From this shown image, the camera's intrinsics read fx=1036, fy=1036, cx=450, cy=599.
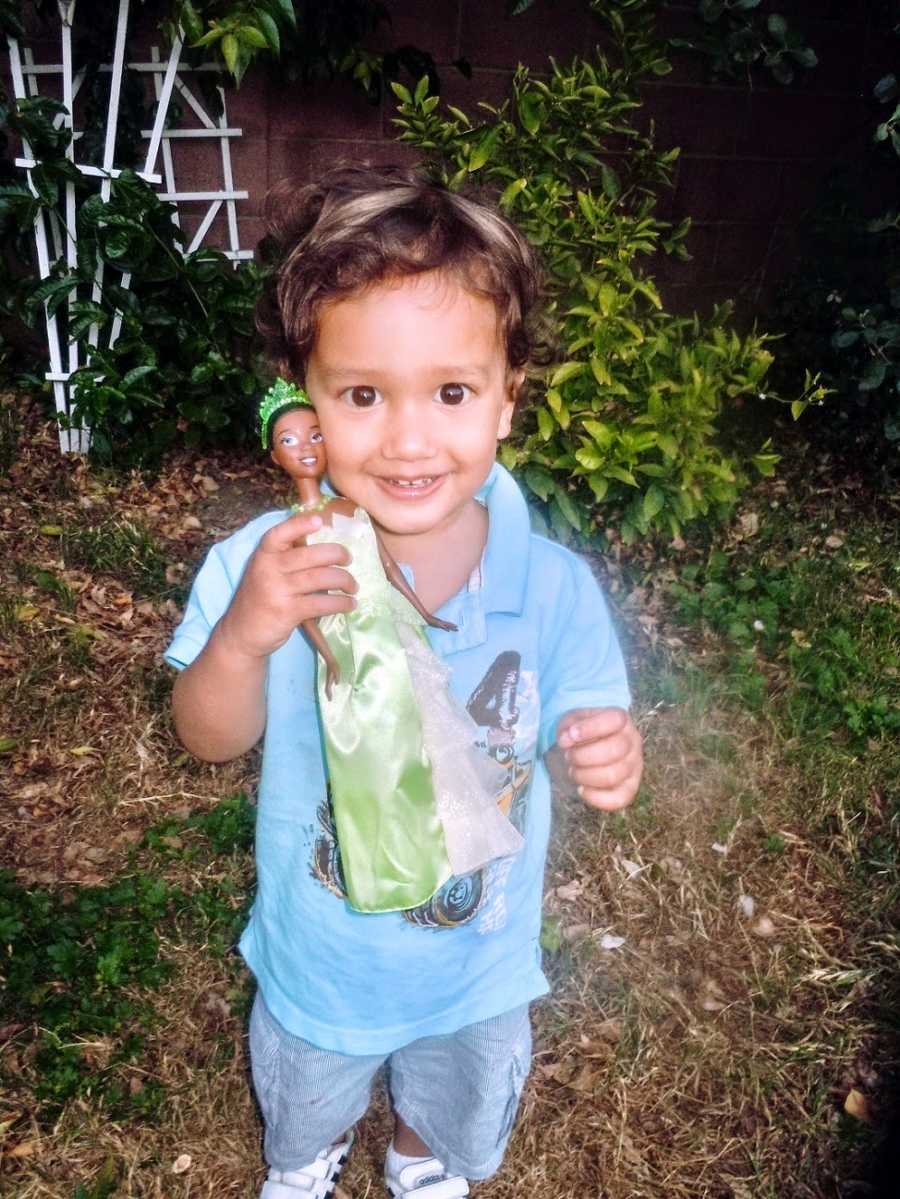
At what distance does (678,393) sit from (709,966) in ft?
5.35

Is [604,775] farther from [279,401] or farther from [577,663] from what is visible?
[279,401]

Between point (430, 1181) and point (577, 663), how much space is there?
3.97 ft

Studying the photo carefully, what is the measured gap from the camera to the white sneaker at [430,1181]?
210 centimetres

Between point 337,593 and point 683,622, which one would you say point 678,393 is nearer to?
point 683,622

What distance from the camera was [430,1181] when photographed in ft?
6.93

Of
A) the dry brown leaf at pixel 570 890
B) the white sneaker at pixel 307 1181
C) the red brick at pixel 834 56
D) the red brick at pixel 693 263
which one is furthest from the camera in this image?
the red brick at pixel 693 263

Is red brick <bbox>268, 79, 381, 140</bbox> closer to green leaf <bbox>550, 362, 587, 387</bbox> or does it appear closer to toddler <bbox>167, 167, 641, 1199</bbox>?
green leaf <bbox>550, 362, 587, 387</bbox>

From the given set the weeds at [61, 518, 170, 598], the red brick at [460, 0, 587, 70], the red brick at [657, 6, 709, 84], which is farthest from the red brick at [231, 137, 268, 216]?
the red brick at [657, 6, 709, 84]

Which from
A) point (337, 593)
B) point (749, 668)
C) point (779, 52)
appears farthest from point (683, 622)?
point (337, 593)

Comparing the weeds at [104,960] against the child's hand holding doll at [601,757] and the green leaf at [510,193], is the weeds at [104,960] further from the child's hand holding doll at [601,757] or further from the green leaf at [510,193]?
the green leaf at [510,193]

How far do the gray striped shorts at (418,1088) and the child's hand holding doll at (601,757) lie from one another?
1.86 feet

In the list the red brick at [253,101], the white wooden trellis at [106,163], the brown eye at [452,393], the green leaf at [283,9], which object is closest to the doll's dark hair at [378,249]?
the brown eye at [452,393]

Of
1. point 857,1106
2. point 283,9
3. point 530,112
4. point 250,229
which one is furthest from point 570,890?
point 250,229

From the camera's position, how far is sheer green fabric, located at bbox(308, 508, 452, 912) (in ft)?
4.48
